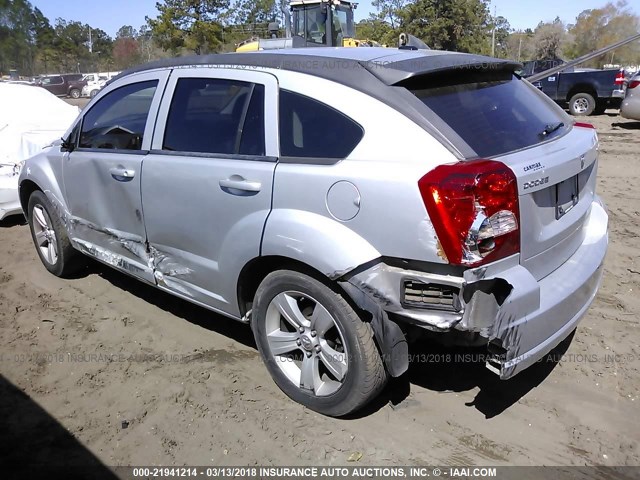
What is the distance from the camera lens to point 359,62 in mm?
2861

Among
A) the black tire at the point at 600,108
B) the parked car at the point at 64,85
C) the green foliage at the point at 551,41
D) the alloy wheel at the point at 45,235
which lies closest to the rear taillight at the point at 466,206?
the alloy wheel at the point at 45,235

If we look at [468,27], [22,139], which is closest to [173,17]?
[468,27]

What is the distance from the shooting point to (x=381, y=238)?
2535mm

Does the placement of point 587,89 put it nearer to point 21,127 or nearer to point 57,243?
point 21,127

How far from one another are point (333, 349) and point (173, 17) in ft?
142

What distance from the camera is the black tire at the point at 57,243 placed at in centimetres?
481

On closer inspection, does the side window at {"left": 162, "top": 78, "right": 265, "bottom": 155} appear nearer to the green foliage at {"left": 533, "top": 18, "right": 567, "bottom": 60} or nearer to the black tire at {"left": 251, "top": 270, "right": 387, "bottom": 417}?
the black tire at {"left": 251, "top": 270, "right": 387, "bottom": 417}

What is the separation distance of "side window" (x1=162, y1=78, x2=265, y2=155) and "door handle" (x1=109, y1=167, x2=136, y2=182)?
33 cm

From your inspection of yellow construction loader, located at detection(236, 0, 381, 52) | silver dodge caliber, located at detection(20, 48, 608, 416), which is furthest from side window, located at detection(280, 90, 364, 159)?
yellow construction loader, located at detection(236, 0, 381, 52)

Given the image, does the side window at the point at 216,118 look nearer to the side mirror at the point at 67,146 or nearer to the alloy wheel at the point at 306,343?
the alloy wheel at the point at 306,343

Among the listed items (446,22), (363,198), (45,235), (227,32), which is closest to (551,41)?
Answer: (446,22)

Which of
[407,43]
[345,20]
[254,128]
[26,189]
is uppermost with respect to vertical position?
[345,20]

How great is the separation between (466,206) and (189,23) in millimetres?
43927

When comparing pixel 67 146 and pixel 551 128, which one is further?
pixel 67 146
